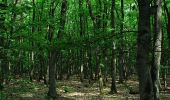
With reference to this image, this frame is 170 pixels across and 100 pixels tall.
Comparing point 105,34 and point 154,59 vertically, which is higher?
point 105,34

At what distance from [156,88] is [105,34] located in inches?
227

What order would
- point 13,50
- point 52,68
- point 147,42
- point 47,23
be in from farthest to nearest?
point 52,68, point 47,23, point 13,50, point 147,42

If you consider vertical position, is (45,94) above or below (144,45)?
below

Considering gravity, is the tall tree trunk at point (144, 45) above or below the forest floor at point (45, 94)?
above

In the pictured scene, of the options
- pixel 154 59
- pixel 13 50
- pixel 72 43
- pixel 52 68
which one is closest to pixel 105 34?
pixel 72 43

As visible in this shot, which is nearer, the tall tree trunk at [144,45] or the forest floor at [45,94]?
the tall tree trunk at [144,45]

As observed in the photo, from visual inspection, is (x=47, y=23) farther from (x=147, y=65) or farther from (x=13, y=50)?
(x=147, y=65)

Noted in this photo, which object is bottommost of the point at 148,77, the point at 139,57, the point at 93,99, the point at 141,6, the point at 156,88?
the point at 93,99

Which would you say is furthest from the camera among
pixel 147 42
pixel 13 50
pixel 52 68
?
pixel 52 68

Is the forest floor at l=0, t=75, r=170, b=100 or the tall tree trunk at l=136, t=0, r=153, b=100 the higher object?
the tall tree trunk at l=136, t=0, r=153, b=100

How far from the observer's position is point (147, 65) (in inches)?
347

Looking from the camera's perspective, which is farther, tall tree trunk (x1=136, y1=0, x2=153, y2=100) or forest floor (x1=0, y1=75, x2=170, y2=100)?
forest floor (x1=0, y1=75, x2=170, y2=100)

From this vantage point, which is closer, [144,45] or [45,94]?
[144,45]

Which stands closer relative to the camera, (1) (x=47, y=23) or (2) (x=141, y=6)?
(2) (x=141, y=6)
